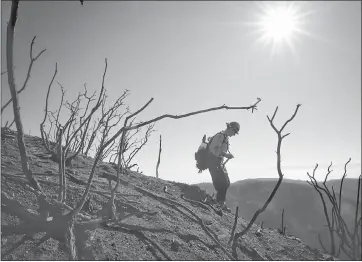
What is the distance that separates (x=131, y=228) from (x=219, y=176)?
12.4 feet

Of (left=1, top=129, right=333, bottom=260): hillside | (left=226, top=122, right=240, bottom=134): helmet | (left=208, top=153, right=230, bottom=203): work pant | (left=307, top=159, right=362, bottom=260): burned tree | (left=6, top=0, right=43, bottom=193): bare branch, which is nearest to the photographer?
(left=307, top=159, right=362, bottom=260): burned tree

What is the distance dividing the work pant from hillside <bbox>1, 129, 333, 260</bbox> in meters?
1.15

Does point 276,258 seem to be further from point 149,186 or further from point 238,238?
point 149,186

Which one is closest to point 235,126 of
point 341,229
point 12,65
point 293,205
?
point 341,229

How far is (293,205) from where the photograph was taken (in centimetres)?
3278

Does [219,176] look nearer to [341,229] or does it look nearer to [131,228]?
[131,228]

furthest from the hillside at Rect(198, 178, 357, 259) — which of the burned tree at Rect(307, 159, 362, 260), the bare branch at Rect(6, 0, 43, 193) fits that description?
the bare branch at Rect(6, 0, 43, 193)

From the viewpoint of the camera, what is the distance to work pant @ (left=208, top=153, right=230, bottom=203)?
6676 mm

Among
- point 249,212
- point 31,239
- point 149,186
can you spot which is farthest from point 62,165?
point 249,212

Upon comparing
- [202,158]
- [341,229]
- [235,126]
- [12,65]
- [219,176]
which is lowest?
[341,229]

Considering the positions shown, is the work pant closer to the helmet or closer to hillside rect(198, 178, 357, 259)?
the helmet

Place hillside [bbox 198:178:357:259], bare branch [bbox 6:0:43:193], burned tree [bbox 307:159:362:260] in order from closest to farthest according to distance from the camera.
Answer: burned tree [bbox 307:159:362:260]
bare branch [bbox 6:0:43:193]
hillside [bbox 198:178:357:259]

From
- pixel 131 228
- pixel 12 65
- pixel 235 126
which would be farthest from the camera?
pixel 235 126

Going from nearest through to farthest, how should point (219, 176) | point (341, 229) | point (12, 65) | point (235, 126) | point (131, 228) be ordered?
Answer: point (341, 229), point (12, 65), point (131, 228), point (219, 176), point (235, 126)
